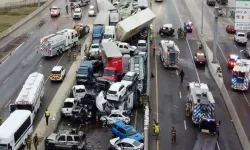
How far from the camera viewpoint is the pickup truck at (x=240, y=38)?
67875 mm

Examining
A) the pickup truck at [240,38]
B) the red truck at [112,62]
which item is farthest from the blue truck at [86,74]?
the pickup truck at [240,38]

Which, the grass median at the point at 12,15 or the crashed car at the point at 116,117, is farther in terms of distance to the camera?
the grass median at the point at 12,15

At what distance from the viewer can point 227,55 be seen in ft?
208

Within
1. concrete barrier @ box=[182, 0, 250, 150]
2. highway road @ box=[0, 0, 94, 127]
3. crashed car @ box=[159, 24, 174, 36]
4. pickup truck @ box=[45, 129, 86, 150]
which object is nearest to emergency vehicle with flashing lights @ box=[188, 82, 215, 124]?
concrete barrier @ box=[182, 0, 250, 150]

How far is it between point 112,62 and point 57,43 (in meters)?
10.7

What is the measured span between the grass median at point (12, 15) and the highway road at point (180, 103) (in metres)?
30.5

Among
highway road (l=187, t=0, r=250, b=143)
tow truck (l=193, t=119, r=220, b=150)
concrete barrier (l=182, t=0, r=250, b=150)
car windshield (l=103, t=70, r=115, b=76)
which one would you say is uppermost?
car windshield (l=103, t=70, r=115, b=76)

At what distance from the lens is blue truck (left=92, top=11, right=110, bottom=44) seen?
63.8 m

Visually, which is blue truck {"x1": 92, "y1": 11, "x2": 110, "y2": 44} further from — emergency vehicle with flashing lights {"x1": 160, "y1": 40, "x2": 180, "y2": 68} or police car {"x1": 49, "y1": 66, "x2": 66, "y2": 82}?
police car {"x1": 49, "y1": 66, "x2": 66, "y2": 82}

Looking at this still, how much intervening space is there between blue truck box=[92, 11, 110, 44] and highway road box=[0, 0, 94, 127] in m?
5.44

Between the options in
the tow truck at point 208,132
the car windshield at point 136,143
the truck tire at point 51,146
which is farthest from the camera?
the tow truck at point 208,132

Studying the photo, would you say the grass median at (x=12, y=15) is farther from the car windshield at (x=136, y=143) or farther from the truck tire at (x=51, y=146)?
the car windshield at (x=136, y=143)

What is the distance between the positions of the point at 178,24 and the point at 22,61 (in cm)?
3170

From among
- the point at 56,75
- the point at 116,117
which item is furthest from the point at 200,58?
the point at 116,117
